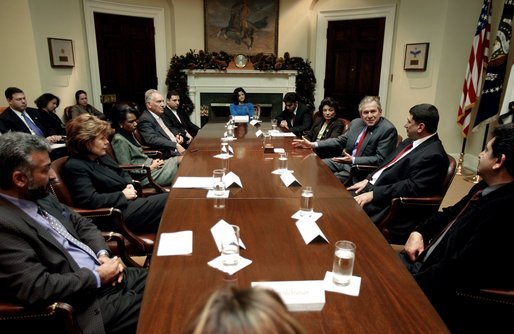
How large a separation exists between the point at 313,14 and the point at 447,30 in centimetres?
264

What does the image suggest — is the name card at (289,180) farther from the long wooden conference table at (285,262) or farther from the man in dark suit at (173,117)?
the man in dark suit at (173,117)

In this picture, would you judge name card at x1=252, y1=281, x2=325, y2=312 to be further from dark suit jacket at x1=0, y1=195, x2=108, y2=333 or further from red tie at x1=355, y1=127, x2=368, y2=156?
red tie at x1=355, y1=127, x2=368, y2=156

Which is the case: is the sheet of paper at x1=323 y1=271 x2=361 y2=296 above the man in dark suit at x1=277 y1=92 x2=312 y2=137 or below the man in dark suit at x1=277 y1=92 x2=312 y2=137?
below

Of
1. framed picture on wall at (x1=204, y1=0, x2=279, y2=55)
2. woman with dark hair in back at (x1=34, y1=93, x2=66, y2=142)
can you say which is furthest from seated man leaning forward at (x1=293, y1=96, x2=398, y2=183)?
framed picture on wall at (x1=204, y1=0, x2=279, y2=55)

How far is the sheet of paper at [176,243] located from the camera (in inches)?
55.0

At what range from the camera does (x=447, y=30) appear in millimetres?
5484

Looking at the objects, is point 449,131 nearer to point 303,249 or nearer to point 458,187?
point 458,187

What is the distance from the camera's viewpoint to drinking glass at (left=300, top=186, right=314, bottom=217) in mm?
1772

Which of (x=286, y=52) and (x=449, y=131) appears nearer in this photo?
(x=449, y=131)

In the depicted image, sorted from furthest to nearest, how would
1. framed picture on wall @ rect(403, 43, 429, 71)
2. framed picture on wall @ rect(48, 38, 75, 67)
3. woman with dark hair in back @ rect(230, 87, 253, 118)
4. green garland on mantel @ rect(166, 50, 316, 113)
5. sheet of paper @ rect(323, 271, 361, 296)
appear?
green garland on mantel @ rect(166, 50, 316, 113)
framed picture on wall @ rect(403, 43, 429, 71)
woman with dark hair in back @ rect(230, 87, 253, 118)
framed picture on wall @ rect(48, 38, 75, 67)
sheet of paper @ rect(323, 271, 361, 296)

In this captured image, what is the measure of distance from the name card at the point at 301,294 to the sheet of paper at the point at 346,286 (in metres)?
0.02

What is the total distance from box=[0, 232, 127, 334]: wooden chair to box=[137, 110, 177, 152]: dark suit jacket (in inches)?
108

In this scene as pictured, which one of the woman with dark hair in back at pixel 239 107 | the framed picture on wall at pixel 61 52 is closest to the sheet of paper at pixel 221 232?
the woman with dark hair in back at pixel 239 107

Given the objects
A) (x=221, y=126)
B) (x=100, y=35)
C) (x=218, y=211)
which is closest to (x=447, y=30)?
(x=221, y=126)
